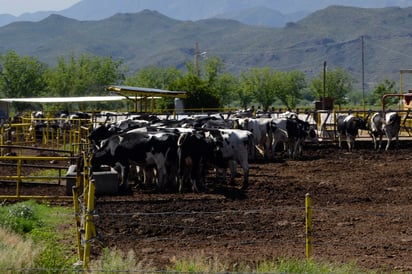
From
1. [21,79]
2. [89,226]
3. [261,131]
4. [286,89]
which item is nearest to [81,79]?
[21,79]

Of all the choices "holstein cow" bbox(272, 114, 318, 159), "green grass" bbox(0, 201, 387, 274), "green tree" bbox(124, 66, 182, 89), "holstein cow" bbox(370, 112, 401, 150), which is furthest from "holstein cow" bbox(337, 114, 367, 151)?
"green tree" bbox(124, 66, 182, 89)

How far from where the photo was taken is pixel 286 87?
124m

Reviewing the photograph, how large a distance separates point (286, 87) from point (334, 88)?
728cm

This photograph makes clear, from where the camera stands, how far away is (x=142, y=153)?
70.8 ft

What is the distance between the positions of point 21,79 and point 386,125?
73630 mm

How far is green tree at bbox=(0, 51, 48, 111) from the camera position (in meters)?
102

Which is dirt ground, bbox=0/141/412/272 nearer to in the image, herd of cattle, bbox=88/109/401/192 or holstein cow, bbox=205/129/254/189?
herd of cattle, bbox=88/109/401/192

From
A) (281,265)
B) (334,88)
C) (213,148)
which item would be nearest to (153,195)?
(213,148)

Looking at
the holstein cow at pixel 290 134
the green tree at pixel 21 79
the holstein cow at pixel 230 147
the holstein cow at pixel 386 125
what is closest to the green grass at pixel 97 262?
the holstein cow at pixel 230 147

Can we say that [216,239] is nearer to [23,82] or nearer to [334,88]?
[23,82]

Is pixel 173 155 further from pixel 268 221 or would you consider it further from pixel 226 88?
pixel 226 88

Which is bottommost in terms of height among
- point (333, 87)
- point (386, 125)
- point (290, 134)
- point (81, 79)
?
point (290, 134)

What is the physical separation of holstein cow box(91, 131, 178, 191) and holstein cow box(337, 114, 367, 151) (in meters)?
15.4

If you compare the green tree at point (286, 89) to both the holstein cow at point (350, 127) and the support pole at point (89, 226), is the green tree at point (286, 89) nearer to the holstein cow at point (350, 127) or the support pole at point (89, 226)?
the holstein cow at point (350, 127)
